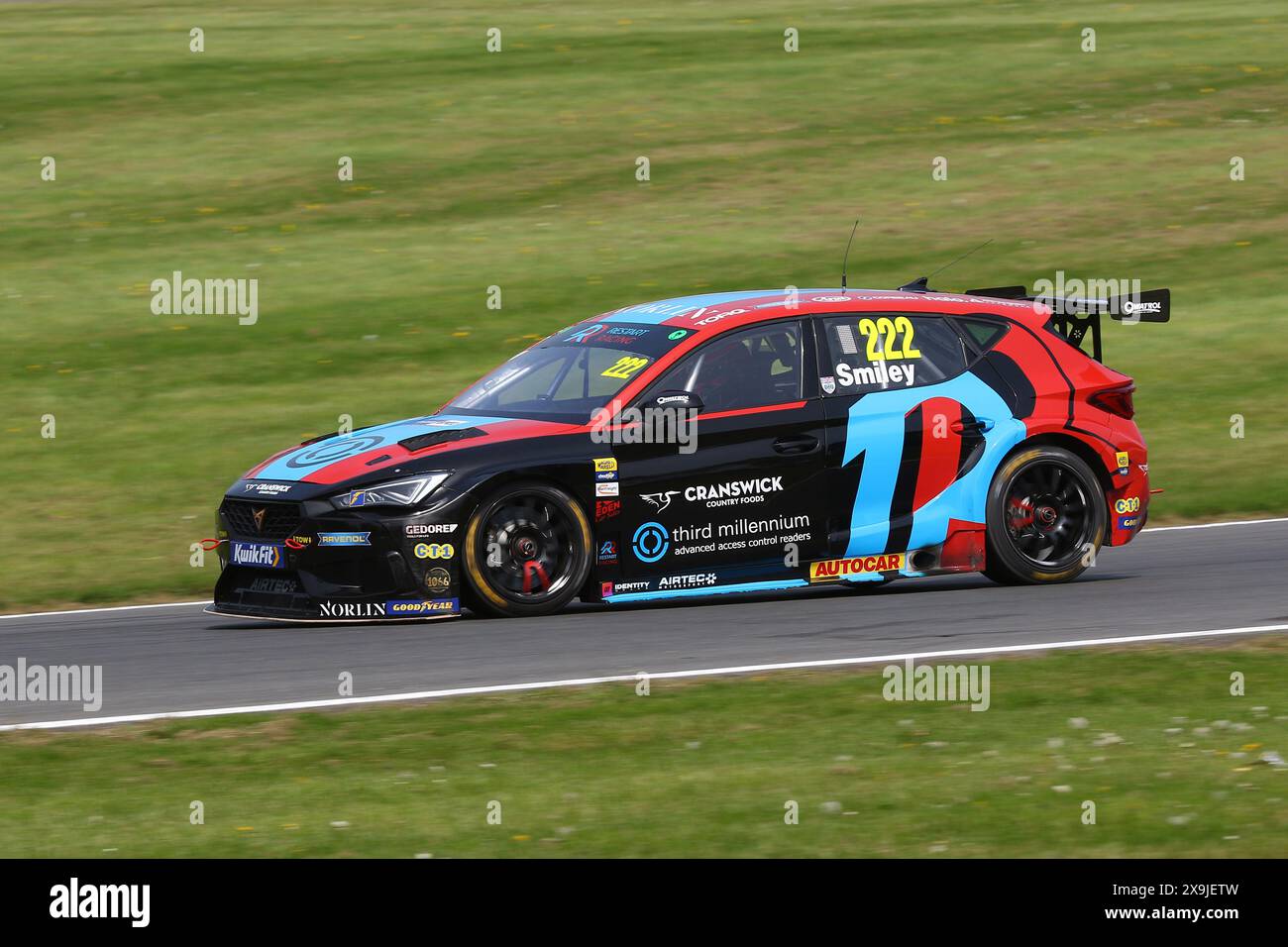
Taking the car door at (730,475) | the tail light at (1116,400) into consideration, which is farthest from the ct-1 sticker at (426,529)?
the tail light at (1116,400)

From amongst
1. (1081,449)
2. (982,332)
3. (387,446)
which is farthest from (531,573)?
(1081,449)

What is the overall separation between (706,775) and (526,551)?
3.67m

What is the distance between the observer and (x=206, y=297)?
2098 centimetres

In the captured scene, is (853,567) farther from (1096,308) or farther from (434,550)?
(434,550)

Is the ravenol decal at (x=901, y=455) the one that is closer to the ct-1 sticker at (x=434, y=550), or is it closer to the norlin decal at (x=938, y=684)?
the norlin decal at (x=938, y=684)

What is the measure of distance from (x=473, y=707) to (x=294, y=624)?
111 inches

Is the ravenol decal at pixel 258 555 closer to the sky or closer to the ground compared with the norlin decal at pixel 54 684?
closer to the sky

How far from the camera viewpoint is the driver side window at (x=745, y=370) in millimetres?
11445

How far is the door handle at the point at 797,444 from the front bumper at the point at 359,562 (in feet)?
6.32
